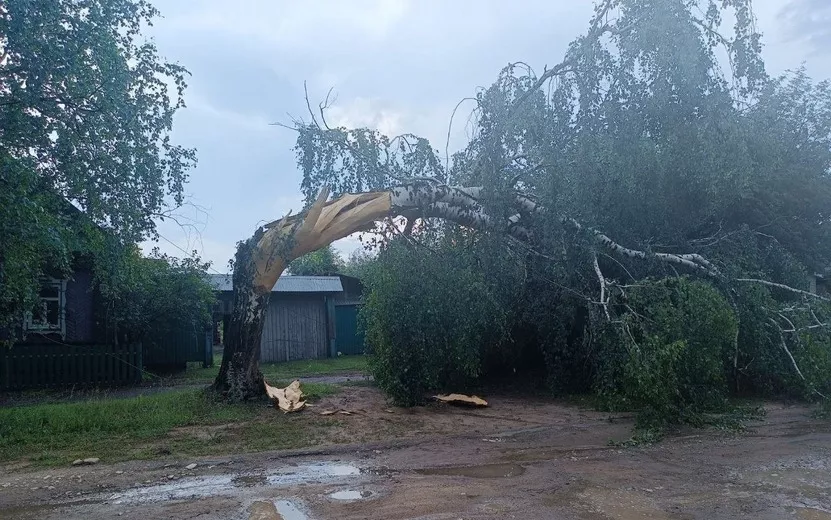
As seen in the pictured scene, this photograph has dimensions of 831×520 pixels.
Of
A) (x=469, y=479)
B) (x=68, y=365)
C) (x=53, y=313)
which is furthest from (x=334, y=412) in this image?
(x=53, y=313)

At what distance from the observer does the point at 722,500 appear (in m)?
5.92

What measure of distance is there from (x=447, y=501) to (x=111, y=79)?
21.1ft

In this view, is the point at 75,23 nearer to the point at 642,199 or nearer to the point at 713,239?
the point at 642,199

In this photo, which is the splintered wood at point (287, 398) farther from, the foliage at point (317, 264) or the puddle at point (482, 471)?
the foliage at point (317, 264)

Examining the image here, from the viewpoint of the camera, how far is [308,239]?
10.8m

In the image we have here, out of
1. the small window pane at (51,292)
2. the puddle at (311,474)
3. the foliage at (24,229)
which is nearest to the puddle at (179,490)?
the puddle at (311,474)

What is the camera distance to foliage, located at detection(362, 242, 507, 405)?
1034 cm

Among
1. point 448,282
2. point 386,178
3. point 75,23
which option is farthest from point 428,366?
point 75,23

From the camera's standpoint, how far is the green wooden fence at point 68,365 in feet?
46.1

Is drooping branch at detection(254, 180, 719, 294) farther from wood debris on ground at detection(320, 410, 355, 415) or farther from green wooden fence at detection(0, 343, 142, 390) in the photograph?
green wooden fence at detection(0, 343, 142, 390)

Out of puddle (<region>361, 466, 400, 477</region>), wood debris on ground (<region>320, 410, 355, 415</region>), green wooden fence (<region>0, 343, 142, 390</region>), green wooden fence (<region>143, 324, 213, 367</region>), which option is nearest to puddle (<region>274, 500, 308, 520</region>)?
puddle (<region>361, 466, 400, 477</region>)

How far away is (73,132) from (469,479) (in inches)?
255

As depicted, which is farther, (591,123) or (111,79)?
(591,123)

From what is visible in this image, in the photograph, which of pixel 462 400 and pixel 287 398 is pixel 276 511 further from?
pixel 462 400
